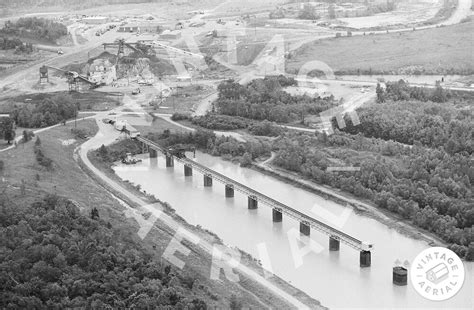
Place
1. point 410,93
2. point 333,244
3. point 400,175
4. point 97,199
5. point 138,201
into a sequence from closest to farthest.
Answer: point 333,244 < point 97,199 < point 138,201 < point 400,175 < point 410,93

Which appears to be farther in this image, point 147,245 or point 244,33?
point 244,33

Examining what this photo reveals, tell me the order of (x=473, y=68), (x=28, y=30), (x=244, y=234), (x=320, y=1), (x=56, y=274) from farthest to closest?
(x=320, y=1) < (x=28, y=30) < (x=473, y=68) < (x=244, y=234) < (x=56, y=274)

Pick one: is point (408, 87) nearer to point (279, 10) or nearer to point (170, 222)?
point (170, 222)

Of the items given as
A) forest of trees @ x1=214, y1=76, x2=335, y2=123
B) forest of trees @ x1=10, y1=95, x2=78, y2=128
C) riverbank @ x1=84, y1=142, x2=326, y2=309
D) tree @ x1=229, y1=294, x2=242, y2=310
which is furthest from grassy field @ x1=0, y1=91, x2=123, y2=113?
tree @ x1=229, y1=294, x2=242, y2=310

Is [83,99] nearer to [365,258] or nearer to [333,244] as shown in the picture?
[333,244]

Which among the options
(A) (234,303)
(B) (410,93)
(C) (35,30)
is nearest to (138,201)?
(A) (234,303)

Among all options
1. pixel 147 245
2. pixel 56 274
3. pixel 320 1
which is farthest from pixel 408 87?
pixel 320 1

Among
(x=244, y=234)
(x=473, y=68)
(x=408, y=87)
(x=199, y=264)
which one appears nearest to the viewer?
(x=199, y=264)
